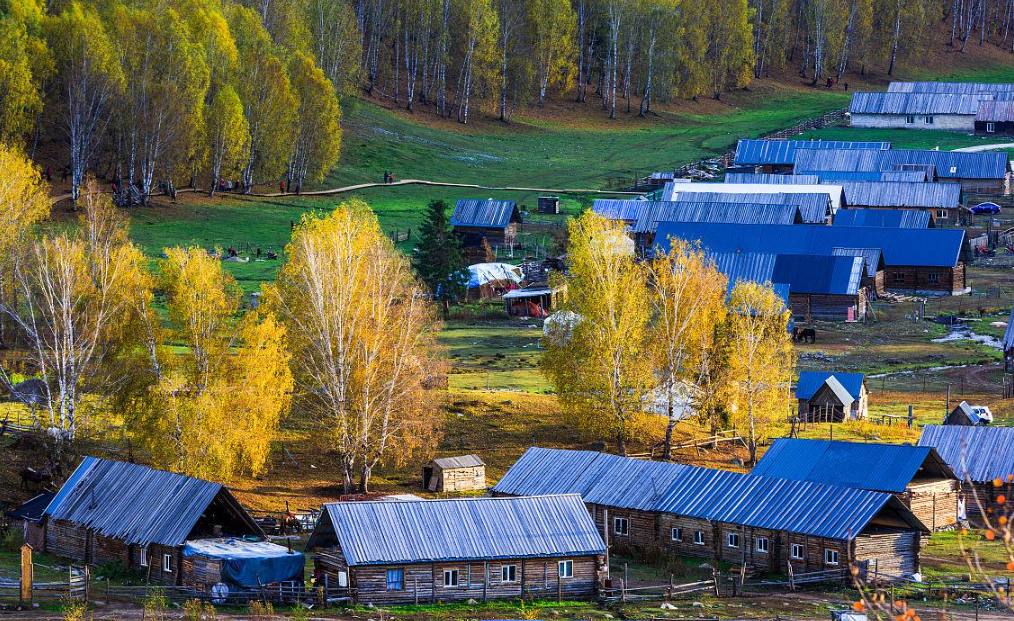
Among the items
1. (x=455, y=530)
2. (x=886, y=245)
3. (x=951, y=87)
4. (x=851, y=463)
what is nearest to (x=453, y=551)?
(x=455, y=530)

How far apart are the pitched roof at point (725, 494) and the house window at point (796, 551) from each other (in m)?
0.54

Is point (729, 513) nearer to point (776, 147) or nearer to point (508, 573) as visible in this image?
point (508, 573)

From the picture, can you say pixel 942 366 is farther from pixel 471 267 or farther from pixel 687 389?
pixel 471 267

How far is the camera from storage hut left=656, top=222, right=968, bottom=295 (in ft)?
308

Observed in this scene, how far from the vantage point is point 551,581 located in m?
41.4

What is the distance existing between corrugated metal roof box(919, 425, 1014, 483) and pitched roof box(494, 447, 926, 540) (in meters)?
7.75

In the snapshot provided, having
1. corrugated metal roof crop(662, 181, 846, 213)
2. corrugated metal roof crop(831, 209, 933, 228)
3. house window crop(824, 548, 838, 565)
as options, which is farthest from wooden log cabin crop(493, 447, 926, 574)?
corrugated metal roof crop(662, 181, 846, 213)

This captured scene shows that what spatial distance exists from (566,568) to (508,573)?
1699 millimetres

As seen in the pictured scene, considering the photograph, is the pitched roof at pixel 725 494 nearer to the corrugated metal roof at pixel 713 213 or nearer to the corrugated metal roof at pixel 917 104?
the corrugated metal roof at pixel 713 213

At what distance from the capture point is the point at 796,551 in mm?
43438

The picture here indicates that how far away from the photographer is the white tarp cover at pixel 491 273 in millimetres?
90625

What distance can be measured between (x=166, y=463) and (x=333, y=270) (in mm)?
Answer: 8884

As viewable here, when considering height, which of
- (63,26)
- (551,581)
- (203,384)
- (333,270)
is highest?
(63,26)

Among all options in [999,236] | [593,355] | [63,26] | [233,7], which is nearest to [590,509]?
[593,355]
